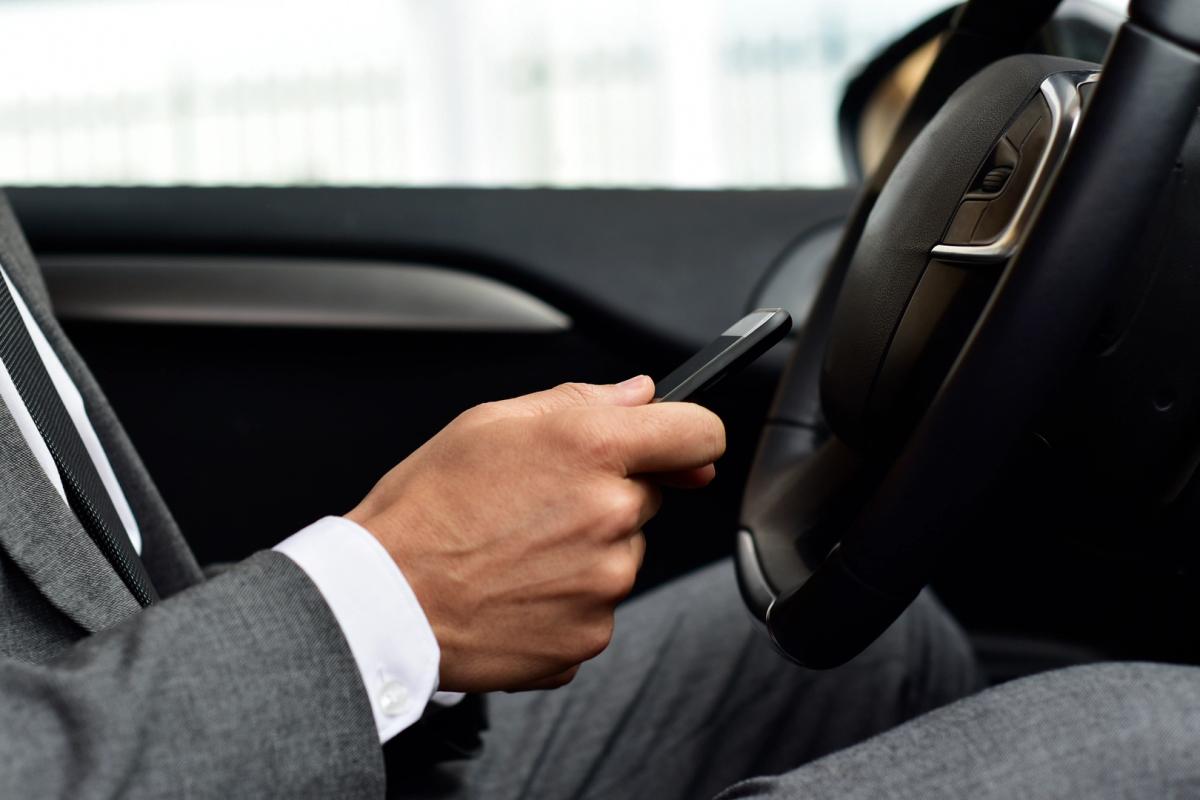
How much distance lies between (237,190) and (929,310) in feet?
2.39

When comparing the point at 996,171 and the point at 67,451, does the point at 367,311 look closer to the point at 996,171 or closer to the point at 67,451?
the point at 67,451

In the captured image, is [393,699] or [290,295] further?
[290,295]

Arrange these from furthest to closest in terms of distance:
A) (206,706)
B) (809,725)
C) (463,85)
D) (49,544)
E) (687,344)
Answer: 1. (463,85)
2. (687,344)
3. (809,725)
4. (49,544)
5. (206,706)

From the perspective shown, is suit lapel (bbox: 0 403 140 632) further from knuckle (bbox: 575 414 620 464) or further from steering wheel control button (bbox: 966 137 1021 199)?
steering wheel control button (bbox: 966 137 1021 199)

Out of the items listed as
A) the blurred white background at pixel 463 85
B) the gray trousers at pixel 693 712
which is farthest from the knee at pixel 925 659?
the blurred white background at pixel 463 85

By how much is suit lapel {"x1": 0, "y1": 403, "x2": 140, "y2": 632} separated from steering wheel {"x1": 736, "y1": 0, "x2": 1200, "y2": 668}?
0.29 metres

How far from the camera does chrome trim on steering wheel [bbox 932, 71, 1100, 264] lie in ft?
1.40

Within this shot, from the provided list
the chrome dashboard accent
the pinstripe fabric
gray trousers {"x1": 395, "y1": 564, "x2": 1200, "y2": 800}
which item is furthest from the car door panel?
the pinstripe fabric

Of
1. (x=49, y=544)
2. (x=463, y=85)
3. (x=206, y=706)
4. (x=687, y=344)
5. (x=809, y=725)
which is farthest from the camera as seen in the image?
(x=463, y=85)

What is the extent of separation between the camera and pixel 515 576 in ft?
1.38

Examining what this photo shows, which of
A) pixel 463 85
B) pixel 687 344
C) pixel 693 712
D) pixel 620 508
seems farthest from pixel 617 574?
pixel 463 85

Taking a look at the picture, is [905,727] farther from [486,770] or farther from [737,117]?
[737,117]

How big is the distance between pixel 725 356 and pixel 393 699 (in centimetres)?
18

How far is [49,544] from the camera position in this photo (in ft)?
1.57
